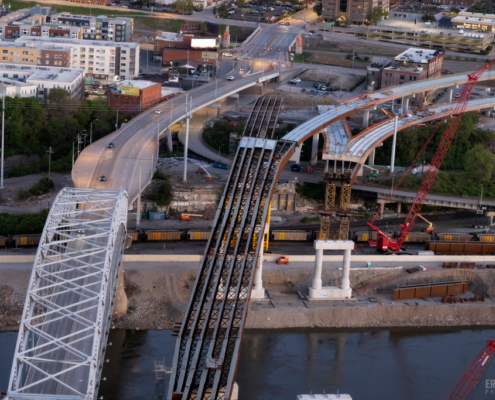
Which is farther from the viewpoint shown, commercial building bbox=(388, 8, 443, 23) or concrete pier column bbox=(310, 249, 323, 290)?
commercial building bbox=(388, 8, 443, 23)

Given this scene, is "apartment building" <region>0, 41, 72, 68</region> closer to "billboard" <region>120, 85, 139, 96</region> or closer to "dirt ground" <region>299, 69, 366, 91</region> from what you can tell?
"billboard" <region>120, 85, 139, 96</region>

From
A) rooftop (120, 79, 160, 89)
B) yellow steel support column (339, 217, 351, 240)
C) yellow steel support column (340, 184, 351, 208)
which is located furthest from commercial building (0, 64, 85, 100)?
yellow steel support column (339, 217, 351, 240)

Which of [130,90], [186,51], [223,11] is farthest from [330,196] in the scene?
[223,11]

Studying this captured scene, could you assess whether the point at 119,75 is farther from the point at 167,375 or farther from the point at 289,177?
the point at 167,375

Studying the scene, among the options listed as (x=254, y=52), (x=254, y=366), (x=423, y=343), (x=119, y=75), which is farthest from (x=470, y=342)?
(x=254, y=52)

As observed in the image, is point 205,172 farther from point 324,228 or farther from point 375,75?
point 375,75

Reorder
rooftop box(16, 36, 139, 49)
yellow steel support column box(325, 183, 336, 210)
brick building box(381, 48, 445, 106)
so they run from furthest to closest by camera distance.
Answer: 1. rooftop box(16, 36, 139, 49)
2. brick building box(381, 48, 445, 106)
3. yellow steel support column box(325, 183, 336, 210)
